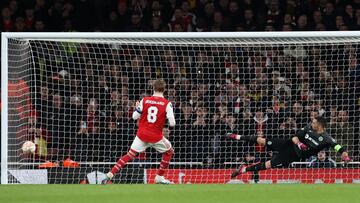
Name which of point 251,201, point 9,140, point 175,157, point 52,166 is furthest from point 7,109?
point 251,201

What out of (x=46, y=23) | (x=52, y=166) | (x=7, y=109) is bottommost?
(x=52, y=166)

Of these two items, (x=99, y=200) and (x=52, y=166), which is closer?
(x=99, y=200)

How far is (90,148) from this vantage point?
1455 cm

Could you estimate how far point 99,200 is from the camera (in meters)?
9.12

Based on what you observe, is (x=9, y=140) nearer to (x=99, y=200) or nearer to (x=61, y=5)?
(x=99, y=200)

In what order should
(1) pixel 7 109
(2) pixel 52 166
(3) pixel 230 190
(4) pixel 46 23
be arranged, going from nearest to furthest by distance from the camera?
(3) pixel 230 190 → (1) pixel 7 109 → (2) pixel 52 166 → (4) pixel 46 23

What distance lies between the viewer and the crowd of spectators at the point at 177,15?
55.5 feet

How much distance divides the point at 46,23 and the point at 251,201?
934 centimetres

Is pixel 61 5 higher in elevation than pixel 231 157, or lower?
higher

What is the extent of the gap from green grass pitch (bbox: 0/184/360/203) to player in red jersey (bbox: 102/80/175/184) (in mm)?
1547

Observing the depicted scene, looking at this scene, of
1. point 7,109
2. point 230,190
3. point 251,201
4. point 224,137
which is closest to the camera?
point 251,201

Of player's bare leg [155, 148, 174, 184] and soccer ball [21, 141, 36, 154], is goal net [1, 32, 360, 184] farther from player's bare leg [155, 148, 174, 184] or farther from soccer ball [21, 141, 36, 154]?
player's bare leg [155, 148, 174, 184]

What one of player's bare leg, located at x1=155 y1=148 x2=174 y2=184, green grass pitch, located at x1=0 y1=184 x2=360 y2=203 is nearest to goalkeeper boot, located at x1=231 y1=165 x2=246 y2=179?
player's bare leg, located at x1=155 y1=148 x2=174 y2=184

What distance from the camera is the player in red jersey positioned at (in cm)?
1228
